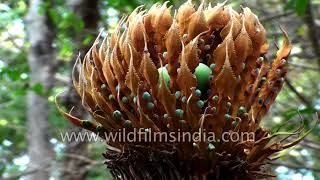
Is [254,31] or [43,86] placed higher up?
[43,86]

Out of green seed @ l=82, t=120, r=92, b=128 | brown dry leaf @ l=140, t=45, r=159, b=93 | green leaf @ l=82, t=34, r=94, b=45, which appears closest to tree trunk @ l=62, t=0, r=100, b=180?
green leaf @ l=82, t=34, r=94, b=45

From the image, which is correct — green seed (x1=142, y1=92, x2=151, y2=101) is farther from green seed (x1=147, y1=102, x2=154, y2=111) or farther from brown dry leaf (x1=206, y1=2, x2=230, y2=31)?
brown dry leaf (x1=206, y1=2, x2=230, y2=31)

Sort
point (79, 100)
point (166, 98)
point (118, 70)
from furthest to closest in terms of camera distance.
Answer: point (79, 100)
point (118, 70)
point (166, 98)

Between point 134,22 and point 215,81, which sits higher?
point 134,22

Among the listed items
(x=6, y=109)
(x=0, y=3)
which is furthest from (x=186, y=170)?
(x=6, y=109)

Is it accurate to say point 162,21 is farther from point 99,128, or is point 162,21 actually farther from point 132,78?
point 99,128

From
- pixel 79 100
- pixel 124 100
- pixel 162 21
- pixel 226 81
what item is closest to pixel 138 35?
pixel 162 21

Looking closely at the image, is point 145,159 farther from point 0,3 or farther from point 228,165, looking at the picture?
point 0,3
